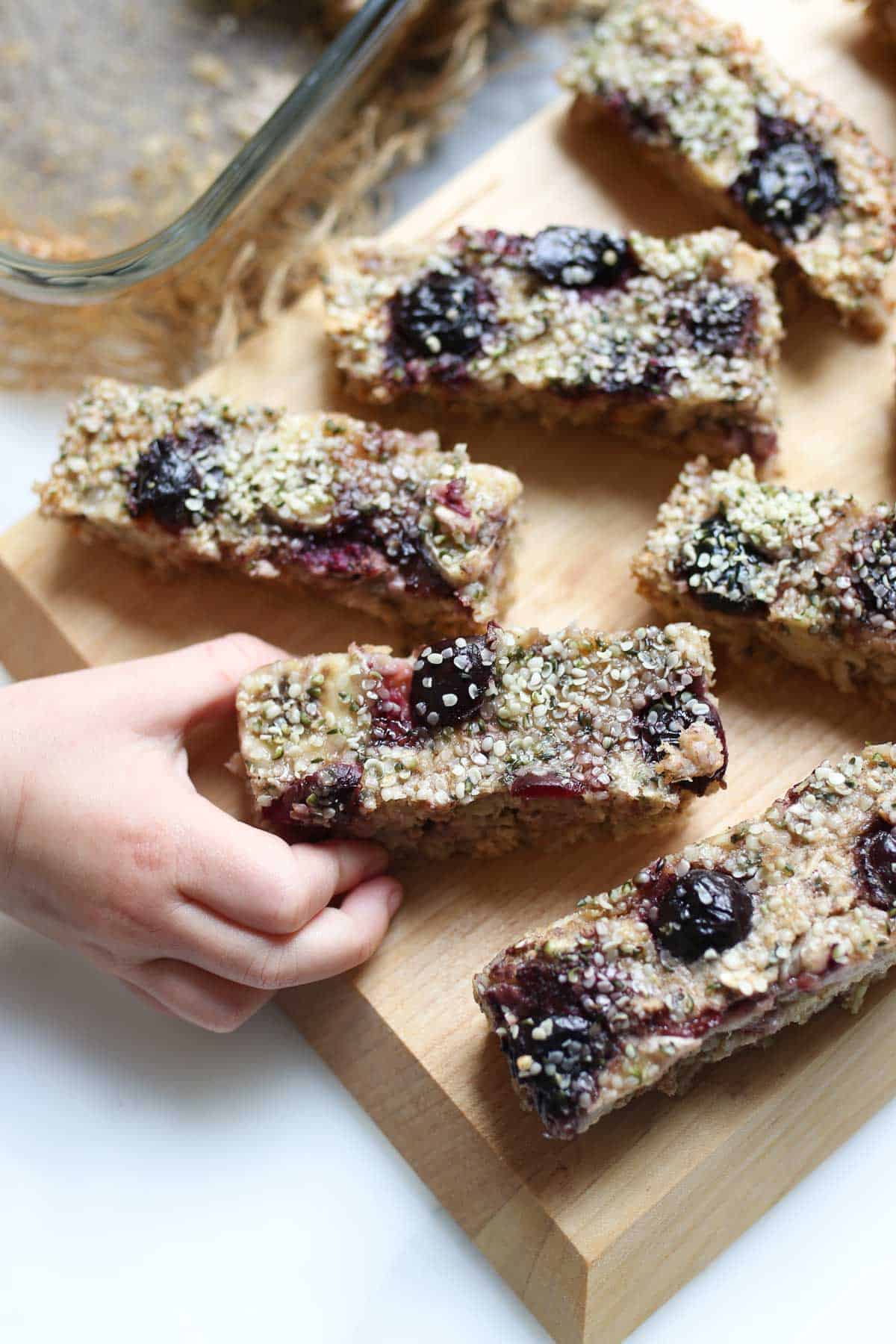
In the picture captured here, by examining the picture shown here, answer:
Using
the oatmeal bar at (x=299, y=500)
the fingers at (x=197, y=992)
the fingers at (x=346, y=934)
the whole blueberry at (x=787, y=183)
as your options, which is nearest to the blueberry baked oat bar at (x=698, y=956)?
the fingers at (x=346, y=934)

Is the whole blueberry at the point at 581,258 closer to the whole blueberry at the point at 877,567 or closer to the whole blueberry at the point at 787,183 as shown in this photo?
the whole blueberry at the point at 787,183

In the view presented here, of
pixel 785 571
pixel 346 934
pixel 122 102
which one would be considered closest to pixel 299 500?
pixel 346 934

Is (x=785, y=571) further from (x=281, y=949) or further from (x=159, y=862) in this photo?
(x=159, y=862)

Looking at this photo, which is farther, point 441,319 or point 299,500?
point 441,319

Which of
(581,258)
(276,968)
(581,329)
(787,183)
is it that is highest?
(787,183)

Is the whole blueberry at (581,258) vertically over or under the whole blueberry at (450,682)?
over

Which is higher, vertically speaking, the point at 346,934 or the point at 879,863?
the point at 879,863

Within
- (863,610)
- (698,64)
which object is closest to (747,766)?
(863,610)

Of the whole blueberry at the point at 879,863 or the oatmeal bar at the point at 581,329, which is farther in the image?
the oatmeal bar at the point at 581,329
